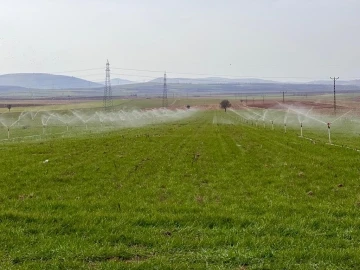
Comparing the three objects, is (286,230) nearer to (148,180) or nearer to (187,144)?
(148,180)

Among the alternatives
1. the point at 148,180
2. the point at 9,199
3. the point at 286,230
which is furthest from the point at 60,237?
the point at 148,180

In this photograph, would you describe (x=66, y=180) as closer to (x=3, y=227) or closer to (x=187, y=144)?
(x=3, y=227)

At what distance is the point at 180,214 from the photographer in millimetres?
11617

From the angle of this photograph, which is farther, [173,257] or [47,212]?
[47,212]

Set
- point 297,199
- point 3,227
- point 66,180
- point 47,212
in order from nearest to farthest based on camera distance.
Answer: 1. point 3,227
2. point 47,212
3. point 297,199
4. point 66,180

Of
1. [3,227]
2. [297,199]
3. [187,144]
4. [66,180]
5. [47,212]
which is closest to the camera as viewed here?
[3,227]

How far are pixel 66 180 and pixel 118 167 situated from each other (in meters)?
3.70

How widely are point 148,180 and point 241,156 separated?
9053mm

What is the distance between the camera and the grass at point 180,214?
8.52 m

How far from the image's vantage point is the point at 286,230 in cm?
1024

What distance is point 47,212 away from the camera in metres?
11.8

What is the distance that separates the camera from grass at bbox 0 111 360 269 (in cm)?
852

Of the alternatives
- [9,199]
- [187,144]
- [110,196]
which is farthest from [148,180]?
[187,144]

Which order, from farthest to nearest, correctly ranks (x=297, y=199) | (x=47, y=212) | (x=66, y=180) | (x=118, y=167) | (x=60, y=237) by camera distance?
(x=118, y=167), (x=66, y=180), (x=297, y=199), (x=47, y=212), (x=60, y=237)
